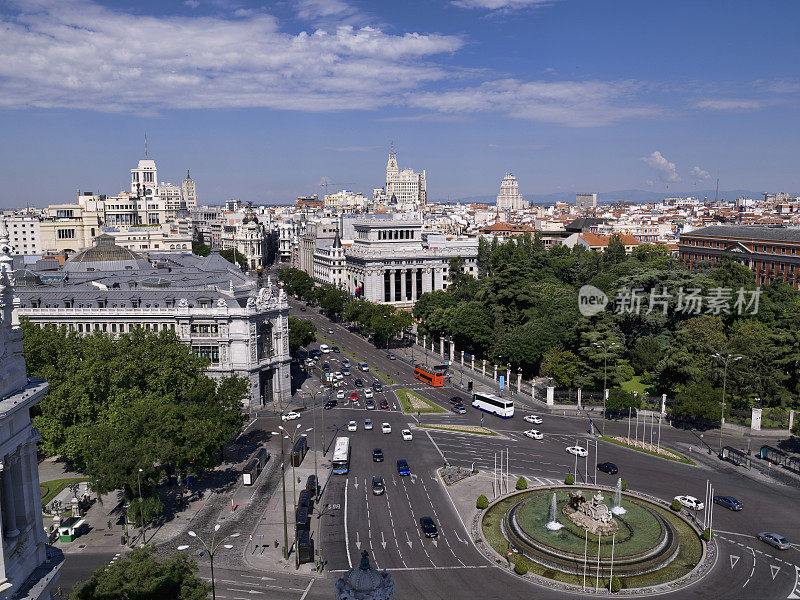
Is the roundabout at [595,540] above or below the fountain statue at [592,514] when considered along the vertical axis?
below

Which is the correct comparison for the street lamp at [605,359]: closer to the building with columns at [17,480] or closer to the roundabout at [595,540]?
the roundabout at [595,540]

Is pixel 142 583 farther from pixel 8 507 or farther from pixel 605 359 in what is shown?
pixel 605 359

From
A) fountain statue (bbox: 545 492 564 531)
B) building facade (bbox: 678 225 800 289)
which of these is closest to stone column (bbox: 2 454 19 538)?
fountain statue (bbox: 545 492 564 531)

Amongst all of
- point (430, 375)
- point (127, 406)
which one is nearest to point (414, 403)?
point (430, 375)

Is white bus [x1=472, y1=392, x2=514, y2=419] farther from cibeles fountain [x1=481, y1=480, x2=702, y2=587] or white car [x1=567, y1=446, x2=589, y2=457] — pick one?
cibeles fountain [x1=481, y1=480, x2=702, y2=587]

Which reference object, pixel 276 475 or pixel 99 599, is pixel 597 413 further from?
pixel 99 599

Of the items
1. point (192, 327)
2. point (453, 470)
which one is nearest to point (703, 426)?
point (453, 470)

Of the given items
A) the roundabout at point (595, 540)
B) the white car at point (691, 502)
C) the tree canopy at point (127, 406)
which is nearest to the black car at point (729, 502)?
the white car at point (691, 502)
